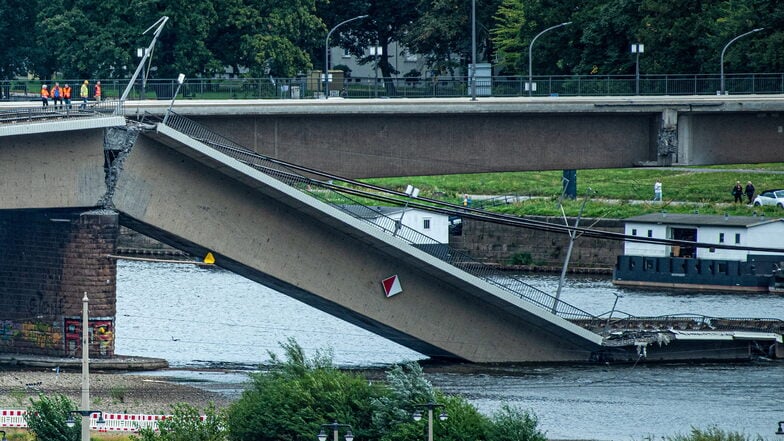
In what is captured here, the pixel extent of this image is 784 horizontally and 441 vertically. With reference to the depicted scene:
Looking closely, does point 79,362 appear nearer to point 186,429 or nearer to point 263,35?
point 186,429

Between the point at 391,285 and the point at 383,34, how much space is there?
60.3 m

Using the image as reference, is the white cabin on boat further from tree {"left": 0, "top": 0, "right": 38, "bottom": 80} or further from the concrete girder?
tree {"left": 0, "top": 0, "right": 38, "bottom": 80}

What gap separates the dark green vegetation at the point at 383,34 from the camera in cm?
7738

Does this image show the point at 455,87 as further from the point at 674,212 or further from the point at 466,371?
the point at 674,212

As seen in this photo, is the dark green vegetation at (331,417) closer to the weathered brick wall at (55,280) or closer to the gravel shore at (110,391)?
the gravel shore at (110,391)

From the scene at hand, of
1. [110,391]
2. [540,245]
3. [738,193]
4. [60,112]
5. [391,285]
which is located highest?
[60,112]

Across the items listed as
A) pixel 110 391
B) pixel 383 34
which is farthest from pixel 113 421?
pixel 383 34

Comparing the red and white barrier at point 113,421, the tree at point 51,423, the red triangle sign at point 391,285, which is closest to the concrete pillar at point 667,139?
the red triangle sign at point 391,285

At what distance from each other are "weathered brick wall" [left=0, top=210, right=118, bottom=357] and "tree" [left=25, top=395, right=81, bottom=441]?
11148 mm

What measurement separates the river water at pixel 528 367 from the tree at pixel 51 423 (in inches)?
445

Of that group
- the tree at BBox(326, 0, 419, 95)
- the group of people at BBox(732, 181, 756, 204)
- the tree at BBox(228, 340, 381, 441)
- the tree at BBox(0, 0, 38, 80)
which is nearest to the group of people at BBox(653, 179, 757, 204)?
the group of people at BBox(732, 181, 756, 204)

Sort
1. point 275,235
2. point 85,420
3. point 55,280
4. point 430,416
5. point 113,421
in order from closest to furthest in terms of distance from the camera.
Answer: point 85,420, point 430,416, point 113,421, point 55,280, point 275,235

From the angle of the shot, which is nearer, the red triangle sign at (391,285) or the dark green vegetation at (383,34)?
the red triangle sign at (391,285)

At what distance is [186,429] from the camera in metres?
31.1
